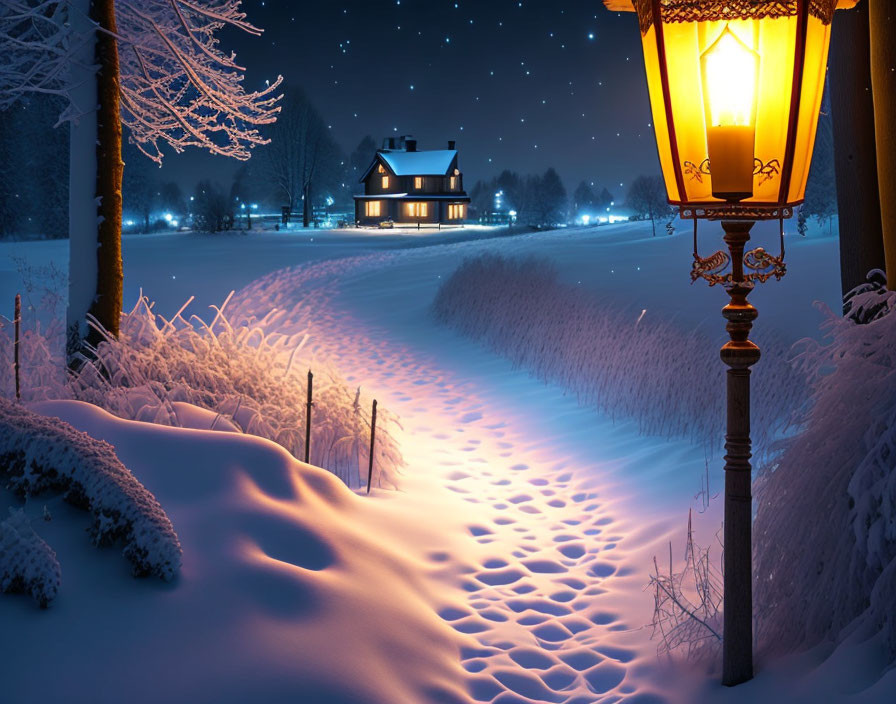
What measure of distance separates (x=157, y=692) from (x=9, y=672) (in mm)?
509

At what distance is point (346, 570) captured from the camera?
3.97m

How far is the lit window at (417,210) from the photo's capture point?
54438 mm

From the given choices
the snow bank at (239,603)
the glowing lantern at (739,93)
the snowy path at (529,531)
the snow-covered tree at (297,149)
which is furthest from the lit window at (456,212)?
the glowing lantern at (739,93)

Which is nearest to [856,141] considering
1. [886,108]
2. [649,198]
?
[886,108]

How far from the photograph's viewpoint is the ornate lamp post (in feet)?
9.46

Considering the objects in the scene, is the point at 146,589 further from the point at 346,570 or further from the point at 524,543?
the point at 524,543

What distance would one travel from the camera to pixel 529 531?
5477 millimetres

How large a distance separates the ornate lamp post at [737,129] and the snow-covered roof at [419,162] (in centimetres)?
5160

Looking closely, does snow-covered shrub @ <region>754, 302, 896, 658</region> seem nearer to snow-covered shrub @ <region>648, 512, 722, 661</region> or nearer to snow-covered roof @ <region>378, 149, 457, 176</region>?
snow-covered shrub @ <region>648, 512, 722, 661</region>

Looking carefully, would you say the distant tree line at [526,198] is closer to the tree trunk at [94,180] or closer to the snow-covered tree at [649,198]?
the snow-covered tree at [649,198]

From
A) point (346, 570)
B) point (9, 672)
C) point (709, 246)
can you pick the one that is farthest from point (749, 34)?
point (709, 246)

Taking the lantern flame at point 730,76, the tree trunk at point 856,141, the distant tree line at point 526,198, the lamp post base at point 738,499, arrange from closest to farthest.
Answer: the lantern flame at point 730,76 → the lamp post base at point 738,499 → the tree trunk at point 856,141 → the distant tree line at point 526,198

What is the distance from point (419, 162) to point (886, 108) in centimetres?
5211

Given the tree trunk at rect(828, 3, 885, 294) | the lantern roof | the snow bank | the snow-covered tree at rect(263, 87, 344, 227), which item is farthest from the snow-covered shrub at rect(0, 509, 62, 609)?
the snow-covered tree at rect(263, 87, 344, 227)
